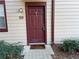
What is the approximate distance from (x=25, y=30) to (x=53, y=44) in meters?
1.99

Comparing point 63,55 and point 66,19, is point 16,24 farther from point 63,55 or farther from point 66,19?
point 63,55

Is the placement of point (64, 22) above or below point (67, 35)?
above

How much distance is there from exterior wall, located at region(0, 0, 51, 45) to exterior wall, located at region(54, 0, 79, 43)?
1.64 ft

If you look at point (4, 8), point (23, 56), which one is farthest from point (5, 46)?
point (4, 8)

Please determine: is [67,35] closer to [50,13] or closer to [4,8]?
[50,13]

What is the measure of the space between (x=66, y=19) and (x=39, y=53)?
282 cm

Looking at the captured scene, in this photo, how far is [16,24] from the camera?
33.8ft

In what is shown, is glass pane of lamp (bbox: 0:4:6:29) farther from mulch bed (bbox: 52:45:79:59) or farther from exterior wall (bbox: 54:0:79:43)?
mulch bed (bbox: 52:45:79:59)

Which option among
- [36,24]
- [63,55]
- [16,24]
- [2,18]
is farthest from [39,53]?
[2,18]

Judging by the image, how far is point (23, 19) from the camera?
10273mm

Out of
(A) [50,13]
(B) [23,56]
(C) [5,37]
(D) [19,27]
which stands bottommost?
(B) [23,56]

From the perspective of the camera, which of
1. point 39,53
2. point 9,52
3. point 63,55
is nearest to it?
point 9,52

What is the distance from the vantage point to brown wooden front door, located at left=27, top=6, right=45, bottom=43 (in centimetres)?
1030

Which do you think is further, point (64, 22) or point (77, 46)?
point (64, 22)
